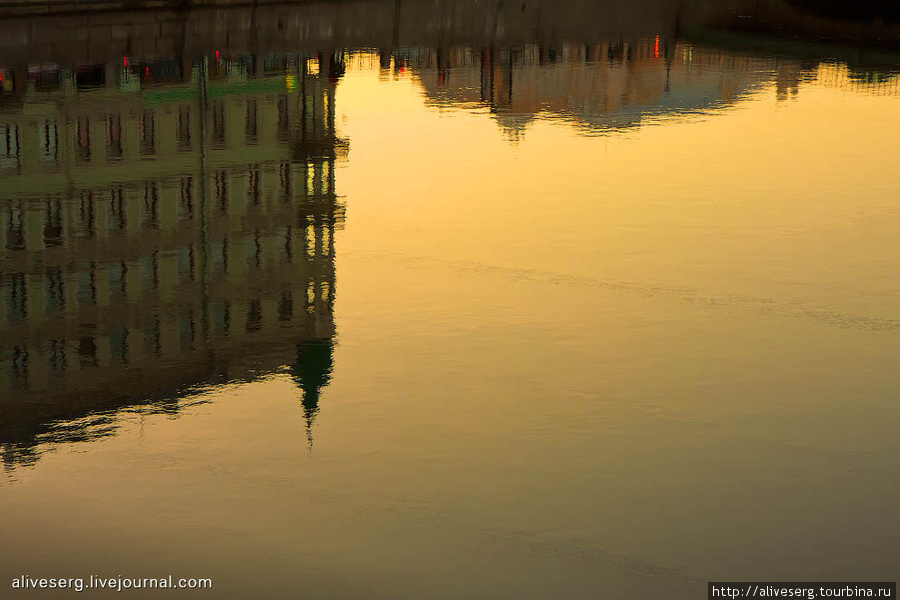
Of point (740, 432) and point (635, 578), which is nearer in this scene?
point (635, 578)

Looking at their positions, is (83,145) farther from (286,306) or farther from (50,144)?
(286,306)

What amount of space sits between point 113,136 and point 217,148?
9.59m

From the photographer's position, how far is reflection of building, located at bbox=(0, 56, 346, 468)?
21375 millimetres

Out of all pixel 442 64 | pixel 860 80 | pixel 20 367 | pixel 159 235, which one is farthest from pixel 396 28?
pixel 20 367

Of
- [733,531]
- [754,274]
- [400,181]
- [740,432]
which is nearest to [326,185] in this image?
[400,181]

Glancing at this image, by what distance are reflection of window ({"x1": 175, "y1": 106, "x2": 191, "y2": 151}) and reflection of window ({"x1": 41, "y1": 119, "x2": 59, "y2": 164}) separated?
4080 millimetres

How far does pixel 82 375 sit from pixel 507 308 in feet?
18.5

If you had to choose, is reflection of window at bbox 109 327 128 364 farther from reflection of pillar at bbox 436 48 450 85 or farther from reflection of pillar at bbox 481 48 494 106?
reflection of pillar at bbox 436 48 450 85

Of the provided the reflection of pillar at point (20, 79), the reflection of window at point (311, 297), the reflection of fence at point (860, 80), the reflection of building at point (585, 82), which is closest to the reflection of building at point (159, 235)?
the reflection of window at point (311, 297)

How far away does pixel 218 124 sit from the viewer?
227 feet

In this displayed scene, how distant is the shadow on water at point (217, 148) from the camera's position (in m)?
21.6

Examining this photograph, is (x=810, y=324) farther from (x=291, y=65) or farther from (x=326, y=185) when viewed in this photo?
(x=291, y=65)

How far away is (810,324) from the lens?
23.0 m

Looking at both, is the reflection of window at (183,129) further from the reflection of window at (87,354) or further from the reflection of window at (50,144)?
the reflection of window at (87,354)
